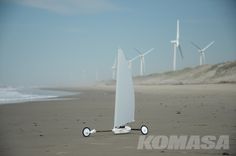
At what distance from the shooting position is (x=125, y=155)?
11.6 ft

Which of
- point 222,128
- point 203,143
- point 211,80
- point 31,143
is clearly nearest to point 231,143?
point 203,143

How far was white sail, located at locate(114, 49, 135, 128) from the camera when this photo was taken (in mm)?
5059

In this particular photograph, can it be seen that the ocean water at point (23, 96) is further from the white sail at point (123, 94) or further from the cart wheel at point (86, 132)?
the cart wheel at point (86, 132)

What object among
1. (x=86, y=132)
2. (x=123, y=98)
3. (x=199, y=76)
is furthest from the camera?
(x=199, y=76)

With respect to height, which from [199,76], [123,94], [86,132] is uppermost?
[199,76]

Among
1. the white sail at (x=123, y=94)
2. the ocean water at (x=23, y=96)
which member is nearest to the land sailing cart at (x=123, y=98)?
the white sail at (x=123, y=94)

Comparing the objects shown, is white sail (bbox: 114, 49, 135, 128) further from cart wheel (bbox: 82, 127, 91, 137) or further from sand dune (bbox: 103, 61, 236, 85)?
sand dune (bbox: 103, 61, 236, 85)

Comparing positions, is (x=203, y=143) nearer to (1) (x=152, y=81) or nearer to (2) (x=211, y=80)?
(2) (x=211, y=80)

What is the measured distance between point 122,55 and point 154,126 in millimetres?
1253

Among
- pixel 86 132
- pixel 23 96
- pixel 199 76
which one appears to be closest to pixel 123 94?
pixel 86 132

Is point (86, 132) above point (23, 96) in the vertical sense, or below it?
below

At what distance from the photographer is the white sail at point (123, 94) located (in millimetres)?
5059

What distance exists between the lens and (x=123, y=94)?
5.18 m

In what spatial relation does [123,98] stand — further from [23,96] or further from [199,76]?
[199,76]
